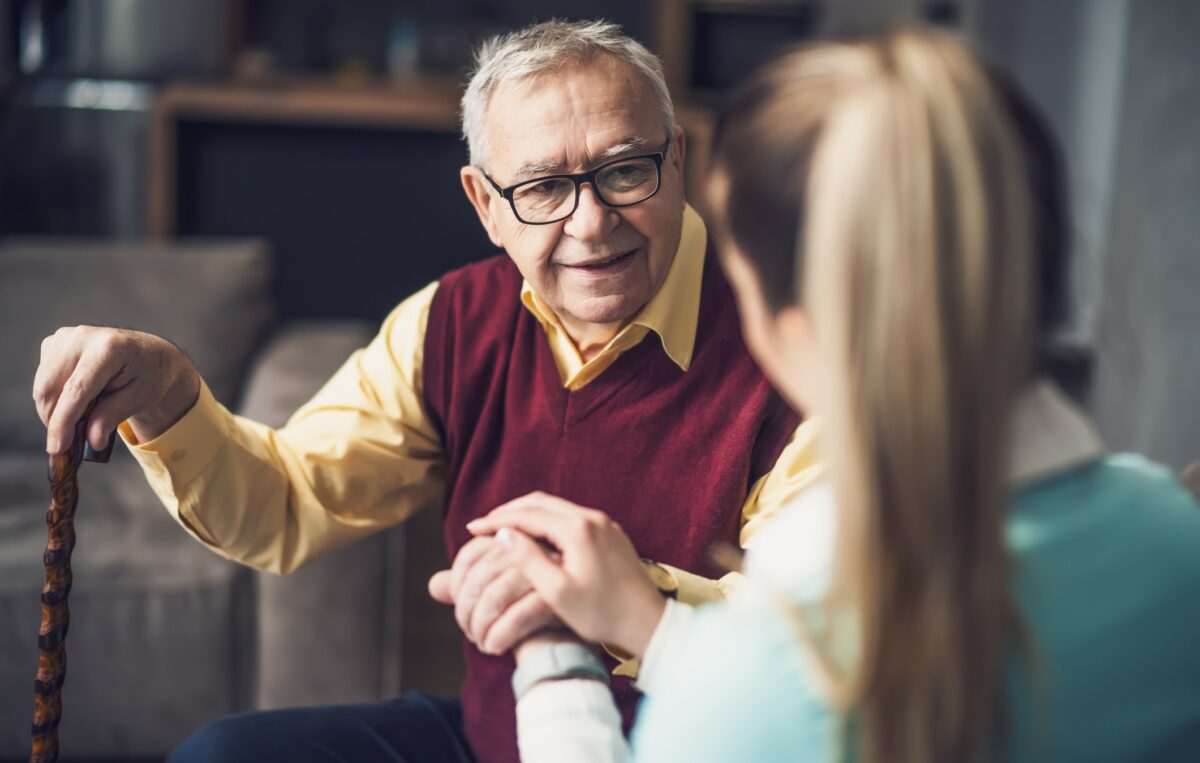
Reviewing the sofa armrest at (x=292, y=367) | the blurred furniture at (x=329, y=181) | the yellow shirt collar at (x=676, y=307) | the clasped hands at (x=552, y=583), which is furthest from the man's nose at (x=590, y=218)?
the blurred furniture at (x=329, y=181)

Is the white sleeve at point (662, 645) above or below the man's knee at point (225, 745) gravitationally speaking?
above

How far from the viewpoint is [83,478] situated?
2.17 meters

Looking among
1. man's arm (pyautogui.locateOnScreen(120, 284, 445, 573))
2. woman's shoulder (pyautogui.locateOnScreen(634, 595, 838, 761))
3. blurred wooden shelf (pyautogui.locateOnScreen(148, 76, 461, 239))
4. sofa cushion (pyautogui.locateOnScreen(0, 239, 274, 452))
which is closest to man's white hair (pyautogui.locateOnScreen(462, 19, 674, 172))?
man's arm (pyautogui.locateOnScreen(120, 284, 445, 573))

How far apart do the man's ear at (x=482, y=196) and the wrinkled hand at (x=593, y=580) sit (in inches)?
20.9

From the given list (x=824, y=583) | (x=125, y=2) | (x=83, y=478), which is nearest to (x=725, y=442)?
(x=824, y=583)

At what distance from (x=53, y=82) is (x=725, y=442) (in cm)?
364

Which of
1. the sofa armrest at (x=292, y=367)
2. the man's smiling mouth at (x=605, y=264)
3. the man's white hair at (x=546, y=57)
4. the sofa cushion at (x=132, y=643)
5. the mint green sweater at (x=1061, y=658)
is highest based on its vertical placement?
the man's white hair at (x=546, y=57)

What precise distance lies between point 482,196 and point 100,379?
18.4 inches

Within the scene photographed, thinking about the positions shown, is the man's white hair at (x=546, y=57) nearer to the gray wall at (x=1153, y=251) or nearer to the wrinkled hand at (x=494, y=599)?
the wrinkled hand at (x=494, y=599)

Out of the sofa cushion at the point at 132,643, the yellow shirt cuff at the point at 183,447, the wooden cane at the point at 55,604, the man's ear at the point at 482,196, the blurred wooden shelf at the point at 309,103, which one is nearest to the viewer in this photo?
the wooden cane at the point at 55,604

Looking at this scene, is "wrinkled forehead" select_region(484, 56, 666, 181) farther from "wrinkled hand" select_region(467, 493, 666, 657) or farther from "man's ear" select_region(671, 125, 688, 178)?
"wrinkled hand" select_region(467, 493, 666, 657)

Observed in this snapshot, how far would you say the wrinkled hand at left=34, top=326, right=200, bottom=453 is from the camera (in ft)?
3.59

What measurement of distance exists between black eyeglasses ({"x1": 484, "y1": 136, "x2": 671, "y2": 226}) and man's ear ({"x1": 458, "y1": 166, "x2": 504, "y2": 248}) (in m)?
0.06

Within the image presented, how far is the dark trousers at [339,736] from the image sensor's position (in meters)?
1.26
